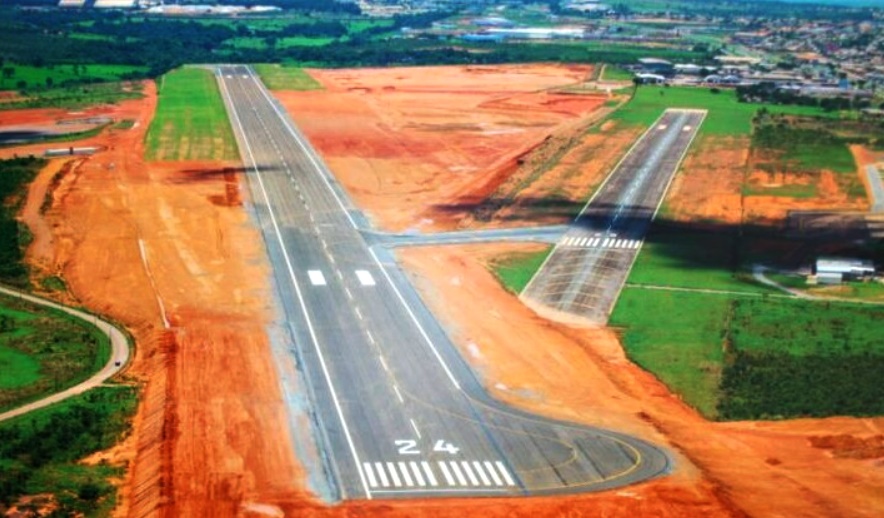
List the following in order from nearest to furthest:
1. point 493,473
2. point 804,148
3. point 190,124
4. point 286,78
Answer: point 493,473 → point 804,148 → point 190,124 → point 286,78

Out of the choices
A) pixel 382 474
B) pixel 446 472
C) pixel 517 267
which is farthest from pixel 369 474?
pixel 517 267

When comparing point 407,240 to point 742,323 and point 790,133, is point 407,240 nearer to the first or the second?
point 742,323

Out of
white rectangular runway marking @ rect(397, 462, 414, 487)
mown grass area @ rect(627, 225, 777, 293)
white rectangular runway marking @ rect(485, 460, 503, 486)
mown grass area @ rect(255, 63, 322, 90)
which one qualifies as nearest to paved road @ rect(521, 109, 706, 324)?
mown grass area @ rect(627, 225, 777, 293)

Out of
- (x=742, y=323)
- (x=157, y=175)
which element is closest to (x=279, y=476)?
(x=742, y=323)

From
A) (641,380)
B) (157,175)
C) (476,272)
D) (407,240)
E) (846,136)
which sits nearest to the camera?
(641,380)

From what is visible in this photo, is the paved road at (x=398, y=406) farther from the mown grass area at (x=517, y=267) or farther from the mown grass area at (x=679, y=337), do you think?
the mown grass area at (x=679, y=337)

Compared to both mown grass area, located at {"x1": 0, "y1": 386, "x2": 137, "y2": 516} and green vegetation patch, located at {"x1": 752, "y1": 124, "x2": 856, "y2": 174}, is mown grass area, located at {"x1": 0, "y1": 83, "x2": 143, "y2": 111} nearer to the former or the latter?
green vegetation patch, located at {"x1": 752, "y1": 124, "x2": 856, "y2": 174}

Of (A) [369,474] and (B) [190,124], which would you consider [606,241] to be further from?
(B) [190,124]

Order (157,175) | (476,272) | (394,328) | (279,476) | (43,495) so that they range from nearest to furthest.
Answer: (43,495)
(279,476)
(394,328)
(476,272)
(157,175)
